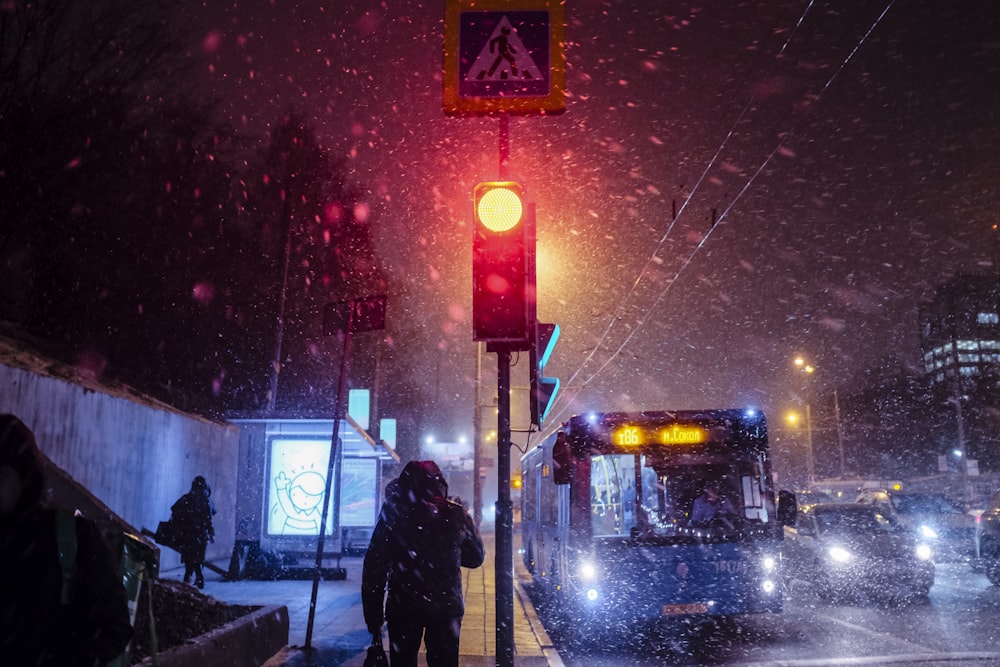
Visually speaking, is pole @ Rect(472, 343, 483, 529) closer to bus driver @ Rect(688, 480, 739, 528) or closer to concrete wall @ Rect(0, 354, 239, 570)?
concrete wall @ Rect(0, 354, 239, 570)

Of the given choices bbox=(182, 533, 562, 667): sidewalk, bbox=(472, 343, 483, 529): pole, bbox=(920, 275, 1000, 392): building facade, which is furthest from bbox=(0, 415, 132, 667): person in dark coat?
bbox=(920, 275, 1000, 392): building facade

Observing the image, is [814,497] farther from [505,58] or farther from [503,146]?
[505,58]

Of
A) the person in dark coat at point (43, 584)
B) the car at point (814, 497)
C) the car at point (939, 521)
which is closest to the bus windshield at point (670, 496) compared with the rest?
the person in dark coat at point (43, 584)

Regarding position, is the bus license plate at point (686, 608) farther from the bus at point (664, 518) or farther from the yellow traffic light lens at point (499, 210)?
the yellow traffic light lens at point (499, 210)

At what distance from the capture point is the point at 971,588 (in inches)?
608

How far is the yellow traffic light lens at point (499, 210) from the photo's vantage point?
222 inches

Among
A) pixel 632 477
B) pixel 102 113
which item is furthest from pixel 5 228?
pixel 632 477

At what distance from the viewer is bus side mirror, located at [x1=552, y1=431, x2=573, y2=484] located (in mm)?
10430

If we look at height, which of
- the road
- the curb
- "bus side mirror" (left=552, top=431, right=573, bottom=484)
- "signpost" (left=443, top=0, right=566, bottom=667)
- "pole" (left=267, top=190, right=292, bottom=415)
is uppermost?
"pole" (left=267, top=190, right=292, bottom=415)

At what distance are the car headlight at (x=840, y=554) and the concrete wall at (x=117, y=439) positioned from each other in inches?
465

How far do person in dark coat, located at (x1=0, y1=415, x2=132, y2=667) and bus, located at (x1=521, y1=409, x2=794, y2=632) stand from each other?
809 centimetres

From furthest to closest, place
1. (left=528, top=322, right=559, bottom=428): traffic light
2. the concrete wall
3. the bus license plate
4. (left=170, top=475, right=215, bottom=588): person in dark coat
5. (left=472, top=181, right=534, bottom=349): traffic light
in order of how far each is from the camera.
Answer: (left=170, top=475, right=215, bottom=588): person in dark coat, the concrete wall, the bus license plate, (left=528, top=322, right=559, bottom=428): traffic light, (left=472, top=181, right=534, bottom=349): traffic light

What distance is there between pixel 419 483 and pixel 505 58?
3122 mm

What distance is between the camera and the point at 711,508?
10805 millimetres
